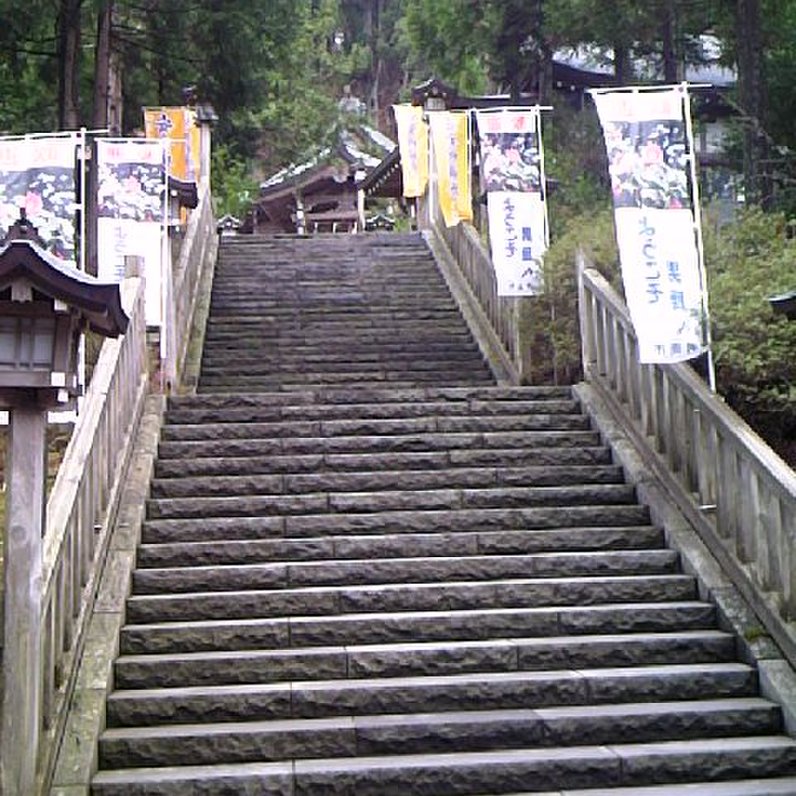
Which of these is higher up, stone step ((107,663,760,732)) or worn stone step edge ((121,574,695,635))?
worn stone step edge ((121,574,695,635))

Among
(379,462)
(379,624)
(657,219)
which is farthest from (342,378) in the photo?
(379,624)

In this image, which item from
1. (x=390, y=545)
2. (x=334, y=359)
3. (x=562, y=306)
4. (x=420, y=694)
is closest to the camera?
(x=420, y=694)

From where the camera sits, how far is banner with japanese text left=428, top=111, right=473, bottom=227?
14305mm

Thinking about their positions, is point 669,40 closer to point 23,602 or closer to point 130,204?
point 130,204

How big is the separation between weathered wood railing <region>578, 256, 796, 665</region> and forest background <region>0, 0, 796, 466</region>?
0.66 m

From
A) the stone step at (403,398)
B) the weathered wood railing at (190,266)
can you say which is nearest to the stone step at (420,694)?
the stone step at (403,398)

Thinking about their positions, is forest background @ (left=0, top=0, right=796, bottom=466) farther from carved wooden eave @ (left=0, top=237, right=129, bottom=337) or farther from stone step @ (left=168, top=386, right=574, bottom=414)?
carved wooden eave @ (left=0, top=237, right=129, bottom=337)

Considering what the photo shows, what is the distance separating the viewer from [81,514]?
6.19 metres

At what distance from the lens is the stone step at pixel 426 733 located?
5.43 m

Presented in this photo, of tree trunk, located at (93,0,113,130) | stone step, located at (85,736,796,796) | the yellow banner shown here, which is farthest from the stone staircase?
the yellow banner

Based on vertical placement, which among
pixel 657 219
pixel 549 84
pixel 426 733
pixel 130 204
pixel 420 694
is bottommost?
pixel 426 733

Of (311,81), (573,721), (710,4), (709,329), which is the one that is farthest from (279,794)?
(311,81)

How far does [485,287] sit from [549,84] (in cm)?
1111

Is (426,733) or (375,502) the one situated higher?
(375,502)
